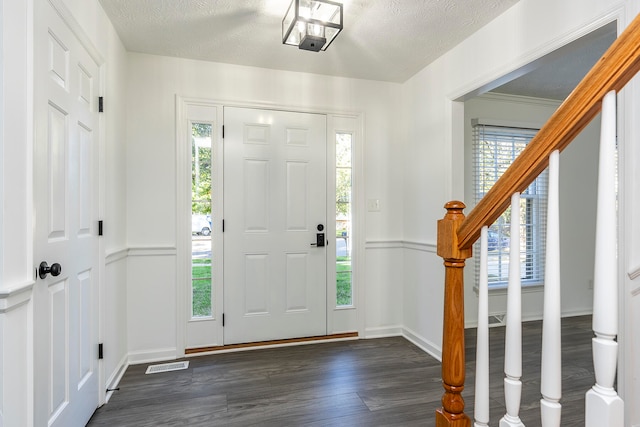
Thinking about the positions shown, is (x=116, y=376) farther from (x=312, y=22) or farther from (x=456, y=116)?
(x=456, y=116)

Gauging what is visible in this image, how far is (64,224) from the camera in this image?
1.67 m

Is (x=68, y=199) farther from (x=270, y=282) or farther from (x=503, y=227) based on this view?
(x=503, y=227)

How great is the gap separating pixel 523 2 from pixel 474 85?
0.56 m

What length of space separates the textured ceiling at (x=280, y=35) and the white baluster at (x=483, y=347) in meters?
1.85

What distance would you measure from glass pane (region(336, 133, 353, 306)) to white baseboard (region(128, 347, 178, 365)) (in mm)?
1490

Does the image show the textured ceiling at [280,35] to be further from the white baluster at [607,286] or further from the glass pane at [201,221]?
the white baluster at [607,286]

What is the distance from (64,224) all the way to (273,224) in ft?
5.42

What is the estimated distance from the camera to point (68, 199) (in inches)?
Answer: 67.3

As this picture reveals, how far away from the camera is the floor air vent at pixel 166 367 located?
2.58 metres

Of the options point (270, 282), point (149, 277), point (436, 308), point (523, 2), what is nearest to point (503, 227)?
point (436, 308)

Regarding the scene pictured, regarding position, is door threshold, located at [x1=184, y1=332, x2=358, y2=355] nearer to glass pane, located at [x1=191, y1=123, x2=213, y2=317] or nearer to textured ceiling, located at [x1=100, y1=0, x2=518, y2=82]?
glass pane, located at [x1=191, y1=123, x2=213, y2=317]

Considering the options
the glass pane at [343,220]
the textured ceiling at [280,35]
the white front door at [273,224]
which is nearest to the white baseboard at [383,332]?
the glass pane at [343,220]

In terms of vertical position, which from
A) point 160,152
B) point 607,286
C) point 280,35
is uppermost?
point 280,35

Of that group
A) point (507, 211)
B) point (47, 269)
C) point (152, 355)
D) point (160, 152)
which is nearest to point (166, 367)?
point (152, 355)
